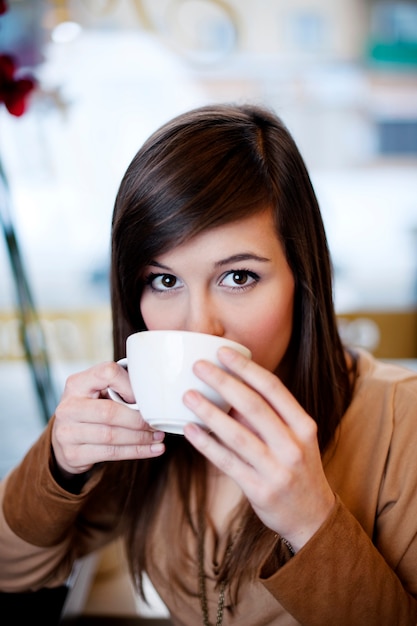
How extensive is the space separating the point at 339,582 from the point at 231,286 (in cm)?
38

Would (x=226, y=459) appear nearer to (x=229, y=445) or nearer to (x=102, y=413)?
(x=229, y=445)

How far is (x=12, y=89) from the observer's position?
107 centimetres

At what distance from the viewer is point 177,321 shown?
0.86 metres

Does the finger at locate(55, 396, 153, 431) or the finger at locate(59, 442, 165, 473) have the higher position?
the finger at locate(55, 396, 153, 431)

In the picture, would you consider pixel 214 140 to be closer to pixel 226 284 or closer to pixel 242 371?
pixel 226 284

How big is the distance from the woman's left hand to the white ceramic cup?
2 cm

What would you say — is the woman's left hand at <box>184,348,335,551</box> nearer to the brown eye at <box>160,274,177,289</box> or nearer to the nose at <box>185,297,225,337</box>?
the nose at <box>185,297,225,337</box>

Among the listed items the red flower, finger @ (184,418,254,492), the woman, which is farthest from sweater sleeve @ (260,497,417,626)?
the red flower

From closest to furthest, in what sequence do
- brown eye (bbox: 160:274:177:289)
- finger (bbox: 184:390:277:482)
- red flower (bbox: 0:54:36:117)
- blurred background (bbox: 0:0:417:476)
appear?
finger (bbox: 184:390:277:482) < brown eye (bbox: 160:274:177:289) < red flower (bbox: 0:54:36:117) < blurred background (bbox: 0:0:417:476)

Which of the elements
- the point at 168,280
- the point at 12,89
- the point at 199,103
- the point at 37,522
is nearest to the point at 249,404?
the point at 168,280

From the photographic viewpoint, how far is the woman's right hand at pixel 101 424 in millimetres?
786

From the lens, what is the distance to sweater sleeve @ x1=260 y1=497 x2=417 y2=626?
0.71m

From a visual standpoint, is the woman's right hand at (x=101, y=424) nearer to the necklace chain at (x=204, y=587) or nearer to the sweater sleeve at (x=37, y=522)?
the sweater sleeve at (x=37, y=522)

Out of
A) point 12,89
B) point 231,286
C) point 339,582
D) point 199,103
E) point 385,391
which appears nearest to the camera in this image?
point 339,582
